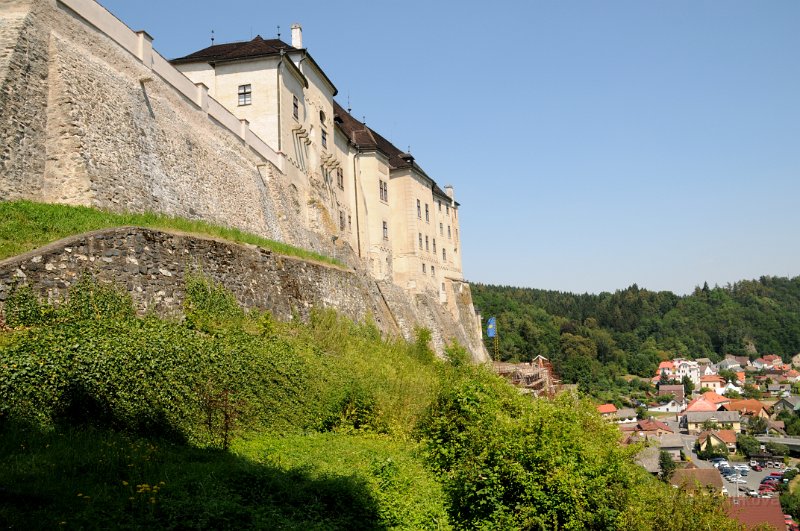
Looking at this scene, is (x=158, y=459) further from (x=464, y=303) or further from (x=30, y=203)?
(x=464, y=303)

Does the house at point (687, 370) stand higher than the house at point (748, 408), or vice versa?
the house at point (687, 370)

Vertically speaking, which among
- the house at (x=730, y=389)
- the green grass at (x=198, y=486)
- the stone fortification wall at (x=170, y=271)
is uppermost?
the stone fortification wall at (x=170, y=271)

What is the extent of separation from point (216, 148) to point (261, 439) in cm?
1702

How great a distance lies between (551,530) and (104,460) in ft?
29.5

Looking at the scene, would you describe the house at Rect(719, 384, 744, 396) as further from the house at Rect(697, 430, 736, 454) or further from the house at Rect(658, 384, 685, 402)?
the house at Rect(697, 430, 736, 454)

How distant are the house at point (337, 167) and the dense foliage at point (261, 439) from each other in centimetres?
1624

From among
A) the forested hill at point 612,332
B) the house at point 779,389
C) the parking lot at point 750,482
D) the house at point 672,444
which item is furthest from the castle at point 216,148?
the house at point 779,389

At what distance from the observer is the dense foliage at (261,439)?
846 centimetres

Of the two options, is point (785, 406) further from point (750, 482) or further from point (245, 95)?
point (245, 95)

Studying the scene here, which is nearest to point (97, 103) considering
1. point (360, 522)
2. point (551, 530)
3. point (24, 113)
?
point (24, 113)

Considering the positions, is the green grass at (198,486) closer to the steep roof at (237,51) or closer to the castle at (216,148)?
the castle at (216,148)

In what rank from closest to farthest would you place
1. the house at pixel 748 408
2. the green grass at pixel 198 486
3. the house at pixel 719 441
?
the green grass at pixel 198 486
the house at pixel 719 441
the house at pixel 748 408

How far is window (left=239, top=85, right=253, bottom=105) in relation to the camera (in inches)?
1267

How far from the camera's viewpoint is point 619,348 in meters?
166
